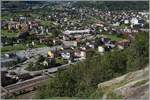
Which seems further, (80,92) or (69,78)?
(69,78)

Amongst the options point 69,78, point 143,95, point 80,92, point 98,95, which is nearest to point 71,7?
point 69,78

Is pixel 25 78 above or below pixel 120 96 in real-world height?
below

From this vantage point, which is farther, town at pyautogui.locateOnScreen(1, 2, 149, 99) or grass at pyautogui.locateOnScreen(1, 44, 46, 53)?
grass at pyautogui.locateOnScreen(1, 44, 46, 53)

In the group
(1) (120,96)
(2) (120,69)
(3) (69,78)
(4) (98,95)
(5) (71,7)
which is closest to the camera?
(1) (120,96)

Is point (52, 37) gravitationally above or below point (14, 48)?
above

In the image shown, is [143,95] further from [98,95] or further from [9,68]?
[9,68]

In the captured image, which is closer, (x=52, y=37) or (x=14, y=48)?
(x=14, y=48)

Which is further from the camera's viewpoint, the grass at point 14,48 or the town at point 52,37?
the grass at point 14,48

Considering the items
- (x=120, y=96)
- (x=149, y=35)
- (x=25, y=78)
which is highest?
(x=149, y=35)
